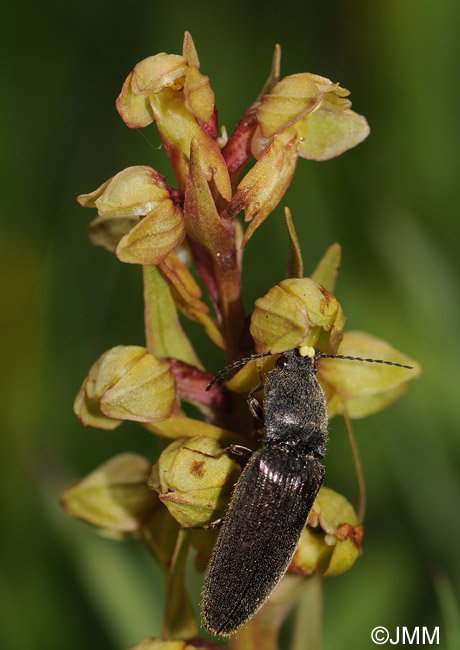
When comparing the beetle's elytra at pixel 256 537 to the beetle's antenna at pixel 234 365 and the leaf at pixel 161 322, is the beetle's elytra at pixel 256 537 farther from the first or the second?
the leaf at pixel 161 322

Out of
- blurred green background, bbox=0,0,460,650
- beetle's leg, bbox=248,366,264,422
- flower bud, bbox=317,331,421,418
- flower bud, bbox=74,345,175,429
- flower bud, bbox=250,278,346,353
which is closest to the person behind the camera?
flower bud, bbox=250,278,346,353

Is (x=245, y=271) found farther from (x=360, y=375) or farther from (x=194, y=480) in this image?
(x=194, y=480)

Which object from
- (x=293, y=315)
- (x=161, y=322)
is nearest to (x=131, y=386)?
(x=161, y=322)

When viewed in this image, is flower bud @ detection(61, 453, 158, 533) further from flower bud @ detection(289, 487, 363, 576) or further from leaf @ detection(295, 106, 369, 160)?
leaf @ detection(295, 106, 369, 160)

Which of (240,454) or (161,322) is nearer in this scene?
(240,454)

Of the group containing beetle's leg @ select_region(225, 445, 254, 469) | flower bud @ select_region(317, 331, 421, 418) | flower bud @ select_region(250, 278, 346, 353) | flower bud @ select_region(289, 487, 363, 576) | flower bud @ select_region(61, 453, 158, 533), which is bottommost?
flower bud @ select_region(289, 487, 363, 576)

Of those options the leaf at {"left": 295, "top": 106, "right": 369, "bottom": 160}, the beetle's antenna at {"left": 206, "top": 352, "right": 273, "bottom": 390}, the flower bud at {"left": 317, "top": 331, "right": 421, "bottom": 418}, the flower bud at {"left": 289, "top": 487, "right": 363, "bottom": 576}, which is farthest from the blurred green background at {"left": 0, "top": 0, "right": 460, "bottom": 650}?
the leaf at {"left": 295, "top": 106, "right": 369, "bottom": 160}

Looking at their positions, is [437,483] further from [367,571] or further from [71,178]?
[71,178]

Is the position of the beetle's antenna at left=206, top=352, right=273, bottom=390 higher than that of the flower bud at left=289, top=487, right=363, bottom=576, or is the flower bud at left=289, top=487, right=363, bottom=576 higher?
the beetle's antenna at left=206, top=352, right=273, bottom=390
